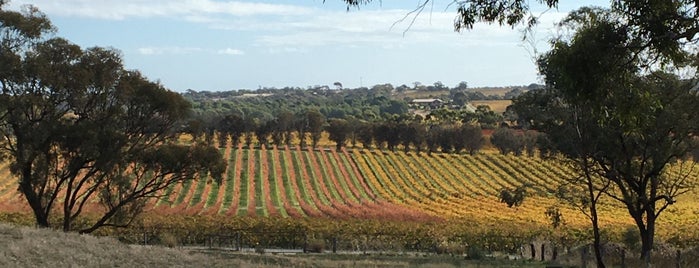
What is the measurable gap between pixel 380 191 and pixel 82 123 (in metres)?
39.8

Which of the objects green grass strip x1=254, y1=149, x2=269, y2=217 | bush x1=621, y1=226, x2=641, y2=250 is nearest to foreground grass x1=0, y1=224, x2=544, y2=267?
bush x1=621, y1=226, x2=641, y2=250

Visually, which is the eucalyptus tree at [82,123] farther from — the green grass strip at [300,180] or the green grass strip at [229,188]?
the green grass strip at [300,180]

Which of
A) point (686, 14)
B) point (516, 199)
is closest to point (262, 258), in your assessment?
point (516, 199)

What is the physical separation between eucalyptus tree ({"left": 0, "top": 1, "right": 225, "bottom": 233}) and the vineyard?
324cm

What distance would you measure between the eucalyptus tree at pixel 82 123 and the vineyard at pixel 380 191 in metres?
3.24

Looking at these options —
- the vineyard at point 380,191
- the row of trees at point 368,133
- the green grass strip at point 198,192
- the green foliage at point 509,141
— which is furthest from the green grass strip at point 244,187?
the green foliage at point 509,141

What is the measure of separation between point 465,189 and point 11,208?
41584mm

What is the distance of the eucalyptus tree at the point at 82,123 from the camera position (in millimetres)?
29188

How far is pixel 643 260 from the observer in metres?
23.0

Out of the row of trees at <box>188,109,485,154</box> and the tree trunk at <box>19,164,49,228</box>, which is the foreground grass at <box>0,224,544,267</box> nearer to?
the tree trunk at <box>19,164,49,228</box>

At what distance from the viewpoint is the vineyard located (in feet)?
167

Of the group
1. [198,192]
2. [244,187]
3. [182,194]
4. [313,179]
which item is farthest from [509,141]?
[182,194]

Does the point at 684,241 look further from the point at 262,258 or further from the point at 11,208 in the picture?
the point at 11,208

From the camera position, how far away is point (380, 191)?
67.2 metres
